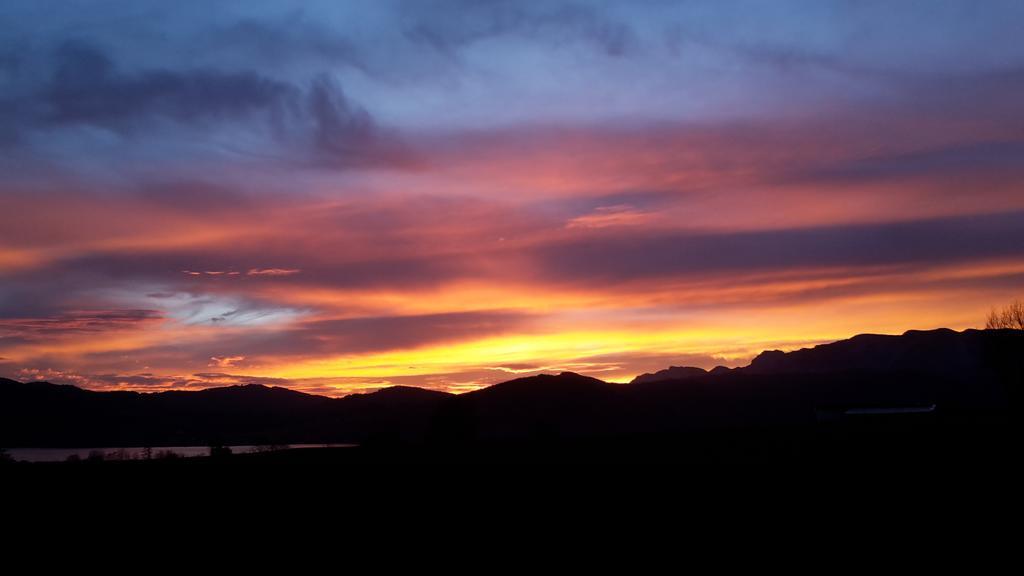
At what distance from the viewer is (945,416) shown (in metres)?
60.4

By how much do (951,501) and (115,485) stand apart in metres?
27.6

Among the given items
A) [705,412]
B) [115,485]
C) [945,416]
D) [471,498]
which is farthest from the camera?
[705,412]

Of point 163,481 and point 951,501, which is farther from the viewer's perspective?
point 163,481

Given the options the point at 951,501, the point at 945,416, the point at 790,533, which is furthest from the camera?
the point at 945,416

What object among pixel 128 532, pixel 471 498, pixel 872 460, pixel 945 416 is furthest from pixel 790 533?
pixel 945 416

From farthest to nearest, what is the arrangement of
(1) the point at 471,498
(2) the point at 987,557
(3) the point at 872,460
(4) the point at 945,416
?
1. (4) the point at 945,416
2. (3) the point at 872,460
3. (1) the point at 471,498
4. (2) the point at 987,557

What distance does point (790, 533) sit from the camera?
2148cm

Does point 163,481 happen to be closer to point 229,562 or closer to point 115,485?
point 115,485

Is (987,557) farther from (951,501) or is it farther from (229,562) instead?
(229,562)

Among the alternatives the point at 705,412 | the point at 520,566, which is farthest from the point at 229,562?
the point at 705,412

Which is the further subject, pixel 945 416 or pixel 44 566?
pixel 945 416

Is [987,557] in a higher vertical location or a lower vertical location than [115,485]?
lower

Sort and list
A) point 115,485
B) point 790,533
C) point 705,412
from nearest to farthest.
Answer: point 790,533 → point 115,485 → point 705,412

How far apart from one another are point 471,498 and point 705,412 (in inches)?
6633
